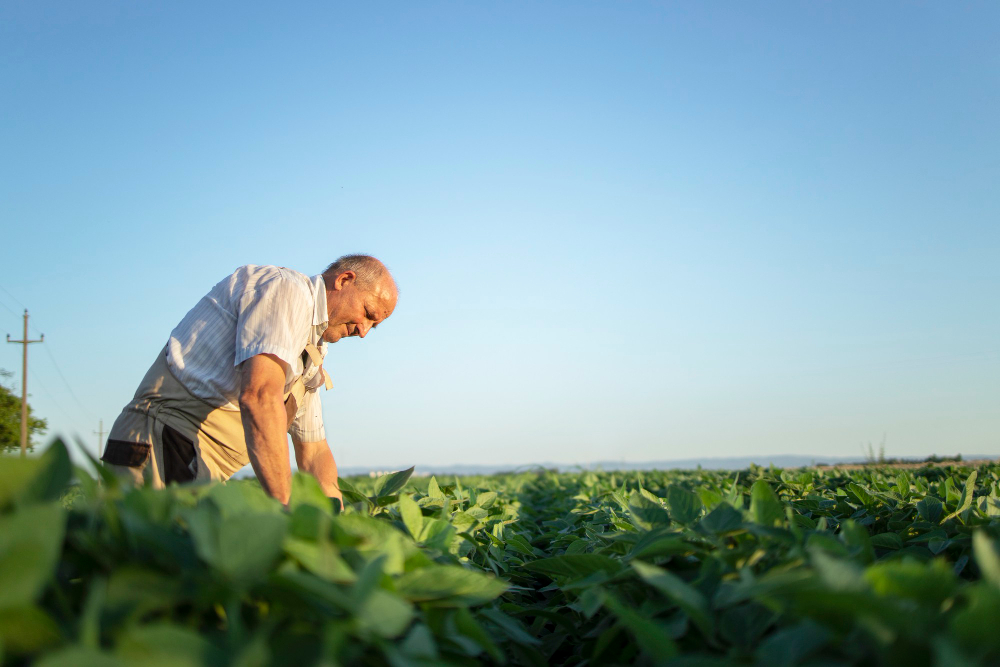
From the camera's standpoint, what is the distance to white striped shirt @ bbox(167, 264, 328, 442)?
2865 millimetres

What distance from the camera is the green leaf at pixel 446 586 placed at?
109cm

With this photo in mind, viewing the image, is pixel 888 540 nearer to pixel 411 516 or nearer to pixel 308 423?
pixel 411 516

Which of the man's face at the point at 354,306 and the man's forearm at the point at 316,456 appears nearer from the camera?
→ the man's face at the point at 354,306

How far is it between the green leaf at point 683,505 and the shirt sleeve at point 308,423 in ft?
9.16

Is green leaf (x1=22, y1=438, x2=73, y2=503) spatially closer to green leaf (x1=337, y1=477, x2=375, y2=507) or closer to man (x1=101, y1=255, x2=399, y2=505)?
green leaf (x1=337, y1=477, x2=375, y2=507)

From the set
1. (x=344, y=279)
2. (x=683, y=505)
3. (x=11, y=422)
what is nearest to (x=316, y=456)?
(x=344, y=279)

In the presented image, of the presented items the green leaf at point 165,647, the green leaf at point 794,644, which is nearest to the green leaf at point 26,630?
the green leaf at point 165,647

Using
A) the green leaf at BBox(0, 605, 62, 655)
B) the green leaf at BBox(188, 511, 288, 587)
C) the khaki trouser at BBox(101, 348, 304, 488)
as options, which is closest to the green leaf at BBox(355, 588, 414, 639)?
the green leaf at BBox(188, 511, 288, 587)

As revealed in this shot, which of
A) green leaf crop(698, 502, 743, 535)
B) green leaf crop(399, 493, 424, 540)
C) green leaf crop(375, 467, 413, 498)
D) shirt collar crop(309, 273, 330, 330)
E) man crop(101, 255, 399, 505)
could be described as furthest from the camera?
shirt collar crop(309, 273, 330, 330)

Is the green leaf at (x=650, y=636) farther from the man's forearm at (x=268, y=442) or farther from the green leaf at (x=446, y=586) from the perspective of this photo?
the man's forearm at (x=268, y=442)

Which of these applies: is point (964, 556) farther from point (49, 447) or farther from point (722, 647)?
point (49, 447)

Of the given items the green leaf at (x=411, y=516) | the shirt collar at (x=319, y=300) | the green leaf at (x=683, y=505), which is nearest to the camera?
the green leaf at (x=411, y=516)

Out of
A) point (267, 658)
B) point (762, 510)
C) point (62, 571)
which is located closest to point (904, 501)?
point (762, 510)

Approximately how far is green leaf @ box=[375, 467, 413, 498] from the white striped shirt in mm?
1048
